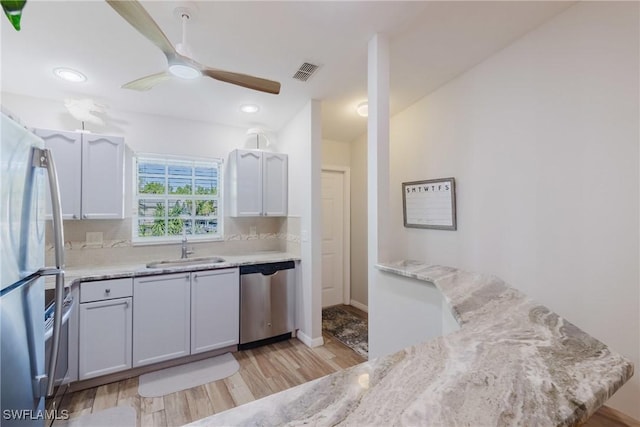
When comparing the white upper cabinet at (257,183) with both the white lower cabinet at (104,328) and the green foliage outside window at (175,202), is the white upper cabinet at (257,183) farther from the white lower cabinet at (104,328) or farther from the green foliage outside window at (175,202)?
the white lower cabinet at (104,328)

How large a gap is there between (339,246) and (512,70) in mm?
3043

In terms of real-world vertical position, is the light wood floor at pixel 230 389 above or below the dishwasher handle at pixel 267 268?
below

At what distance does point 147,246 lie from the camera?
309 centimetres

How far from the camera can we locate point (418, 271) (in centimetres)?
165

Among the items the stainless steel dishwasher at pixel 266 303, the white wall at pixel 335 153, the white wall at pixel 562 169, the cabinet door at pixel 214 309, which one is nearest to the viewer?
the white wall at pixel 562 169

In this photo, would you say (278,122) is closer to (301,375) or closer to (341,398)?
(301,375)

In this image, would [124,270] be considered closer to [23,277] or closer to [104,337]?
[104,337]

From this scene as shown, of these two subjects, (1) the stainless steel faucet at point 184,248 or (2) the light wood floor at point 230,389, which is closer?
(2) the light wood floor at point 230,389

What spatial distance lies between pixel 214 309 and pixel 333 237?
214cm

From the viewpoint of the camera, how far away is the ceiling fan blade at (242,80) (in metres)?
1.74

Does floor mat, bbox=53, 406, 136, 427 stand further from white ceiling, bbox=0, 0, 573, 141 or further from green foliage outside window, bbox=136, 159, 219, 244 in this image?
white ceiling, bbox=0, 0, 573, 141

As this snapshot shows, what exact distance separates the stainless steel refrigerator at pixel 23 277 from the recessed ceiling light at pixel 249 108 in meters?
2.15

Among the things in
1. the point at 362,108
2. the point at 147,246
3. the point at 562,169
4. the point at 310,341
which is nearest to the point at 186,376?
the point at 310,341

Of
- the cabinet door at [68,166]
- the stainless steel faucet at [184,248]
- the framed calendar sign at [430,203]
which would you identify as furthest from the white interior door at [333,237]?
the cabinet door at [68,166]
